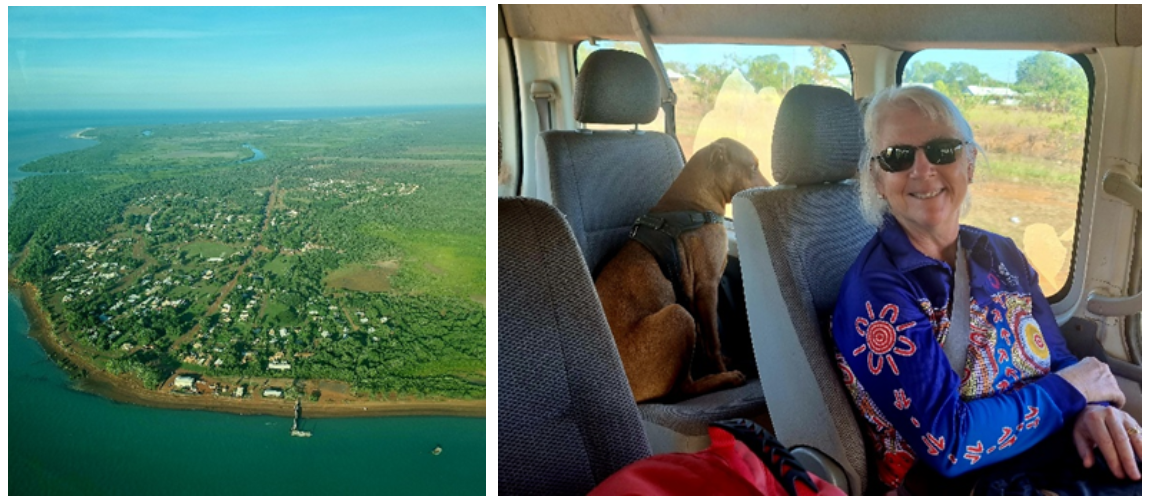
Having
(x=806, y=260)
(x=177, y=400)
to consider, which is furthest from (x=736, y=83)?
(x=177, y=400)

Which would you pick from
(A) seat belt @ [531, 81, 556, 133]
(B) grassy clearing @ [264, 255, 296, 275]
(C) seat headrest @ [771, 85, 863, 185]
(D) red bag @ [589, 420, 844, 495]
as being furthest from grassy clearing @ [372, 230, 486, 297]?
(A) seat belt @ [531, 81, 556, 133]

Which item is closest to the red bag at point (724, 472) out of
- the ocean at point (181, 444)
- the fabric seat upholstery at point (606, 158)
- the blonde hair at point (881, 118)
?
the ocean at point (181, 444)

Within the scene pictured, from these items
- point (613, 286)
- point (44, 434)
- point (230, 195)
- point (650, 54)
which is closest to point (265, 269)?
point (230, 195)

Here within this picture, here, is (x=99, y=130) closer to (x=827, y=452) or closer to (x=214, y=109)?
(x=214, y=109)

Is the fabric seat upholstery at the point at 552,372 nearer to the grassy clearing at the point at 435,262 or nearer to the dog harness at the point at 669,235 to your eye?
the grassy clearing at the point at 435,262

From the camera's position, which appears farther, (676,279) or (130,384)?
(676,279)

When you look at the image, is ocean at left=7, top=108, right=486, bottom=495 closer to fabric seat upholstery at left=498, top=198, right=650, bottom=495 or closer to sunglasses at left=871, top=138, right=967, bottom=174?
fabric seat upholstery at left=498, top=198, right=650, bottom=495
